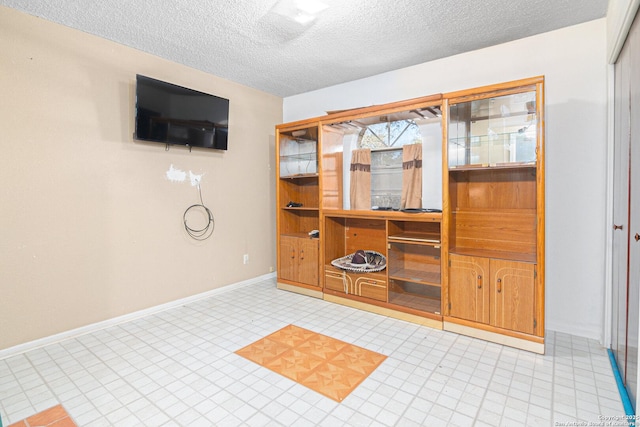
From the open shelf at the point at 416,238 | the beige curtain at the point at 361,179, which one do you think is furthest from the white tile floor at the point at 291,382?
the beige curtain at the point at 361,179

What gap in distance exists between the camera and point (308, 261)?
384 cm

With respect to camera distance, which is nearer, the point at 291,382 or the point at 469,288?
the point at 291,382

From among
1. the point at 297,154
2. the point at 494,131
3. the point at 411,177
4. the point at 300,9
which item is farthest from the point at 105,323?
the point at 494,131

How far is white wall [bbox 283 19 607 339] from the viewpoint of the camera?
2.62m

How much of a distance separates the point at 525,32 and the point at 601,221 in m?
1.75

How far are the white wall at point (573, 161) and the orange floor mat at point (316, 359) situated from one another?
5.86 ft

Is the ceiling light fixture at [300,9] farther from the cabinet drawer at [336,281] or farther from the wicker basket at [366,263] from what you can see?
the cabinet drawer at [336,281]

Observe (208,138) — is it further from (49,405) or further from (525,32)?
(525,32)

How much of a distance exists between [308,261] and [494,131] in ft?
7.74

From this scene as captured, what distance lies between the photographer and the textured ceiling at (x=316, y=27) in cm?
240

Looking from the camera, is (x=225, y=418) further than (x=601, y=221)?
No

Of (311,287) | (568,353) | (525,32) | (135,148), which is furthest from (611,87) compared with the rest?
(135,148)

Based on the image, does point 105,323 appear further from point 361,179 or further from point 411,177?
point 411,177

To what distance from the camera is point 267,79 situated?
3.95 meters
